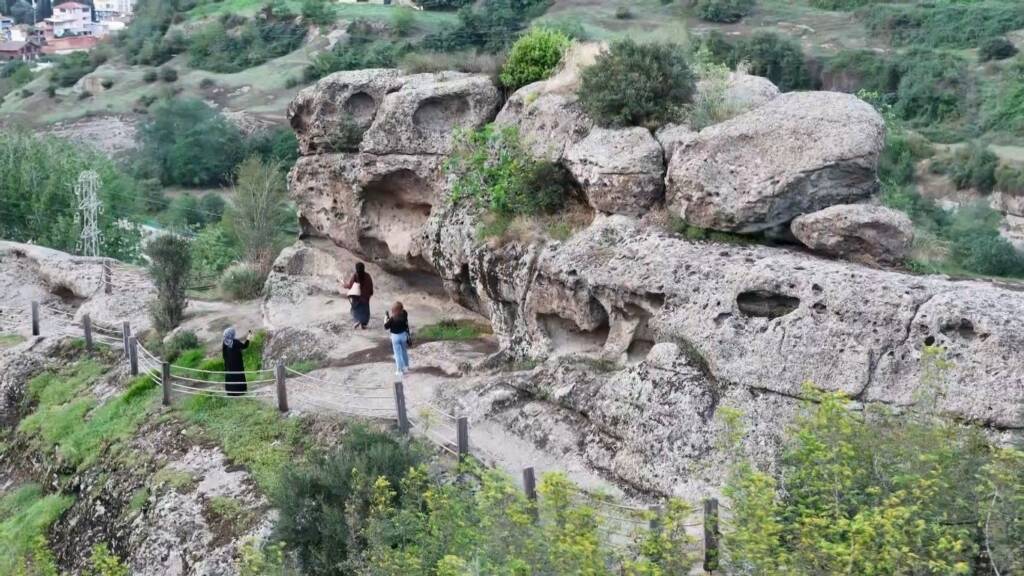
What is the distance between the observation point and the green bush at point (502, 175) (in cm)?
1744

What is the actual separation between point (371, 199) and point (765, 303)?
33.8ft

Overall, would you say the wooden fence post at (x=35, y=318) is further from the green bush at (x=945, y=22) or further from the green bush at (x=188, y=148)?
the green bush at (x=945, y=22)

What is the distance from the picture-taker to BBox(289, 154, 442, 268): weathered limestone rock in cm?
2075

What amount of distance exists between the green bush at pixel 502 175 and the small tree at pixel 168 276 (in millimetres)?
6863

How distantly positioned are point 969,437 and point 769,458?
262cm

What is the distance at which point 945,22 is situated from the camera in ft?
211

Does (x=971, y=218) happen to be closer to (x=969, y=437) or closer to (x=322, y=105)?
(x=322, y=105)

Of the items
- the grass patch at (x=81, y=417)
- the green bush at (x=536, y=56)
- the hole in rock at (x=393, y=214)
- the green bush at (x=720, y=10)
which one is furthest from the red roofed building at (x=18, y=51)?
the green bush at (x=536, y=56)

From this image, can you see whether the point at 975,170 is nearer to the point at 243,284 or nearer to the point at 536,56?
the point at 536,56

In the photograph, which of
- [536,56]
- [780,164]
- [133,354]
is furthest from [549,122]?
[133,354]

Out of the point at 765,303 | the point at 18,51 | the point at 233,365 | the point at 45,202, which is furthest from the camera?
the point at 18,51

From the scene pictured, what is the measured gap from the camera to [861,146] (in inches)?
570

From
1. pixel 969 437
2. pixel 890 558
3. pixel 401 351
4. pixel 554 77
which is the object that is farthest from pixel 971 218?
pixel 890 558

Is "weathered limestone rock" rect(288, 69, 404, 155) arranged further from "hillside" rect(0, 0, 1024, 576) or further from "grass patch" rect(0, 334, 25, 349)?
"grass patch" rect(0, 334, 25, 349)
